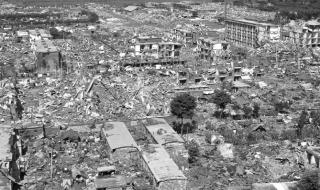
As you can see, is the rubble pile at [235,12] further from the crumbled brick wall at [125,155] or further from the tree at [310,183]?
the tree at [310,183]

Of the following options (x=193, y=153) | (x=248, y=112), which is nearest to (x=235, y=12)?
(x=248, y=112)

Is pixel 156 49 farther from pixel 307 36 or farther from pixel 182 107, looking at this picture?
pixel 182 107

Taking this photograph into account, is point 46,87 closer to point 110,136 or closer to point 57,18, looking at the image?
point 110,136

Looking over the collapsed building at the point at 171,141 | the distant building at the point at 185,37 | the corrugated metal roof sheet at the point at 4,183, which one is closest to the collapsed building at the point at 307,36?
the distant building at the point at 185,37

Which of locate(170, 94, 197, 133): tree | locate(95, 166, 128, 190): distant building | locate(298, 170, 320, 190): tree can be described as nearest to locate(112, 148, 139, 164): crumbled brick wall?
locate(95, 166, 128, 190): distant building

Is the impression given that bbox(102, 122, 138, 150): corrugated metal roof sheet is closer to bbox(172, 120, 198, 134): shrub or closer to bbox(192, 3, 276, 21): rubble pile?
bbox(172, 120, 198, 134): shrub
